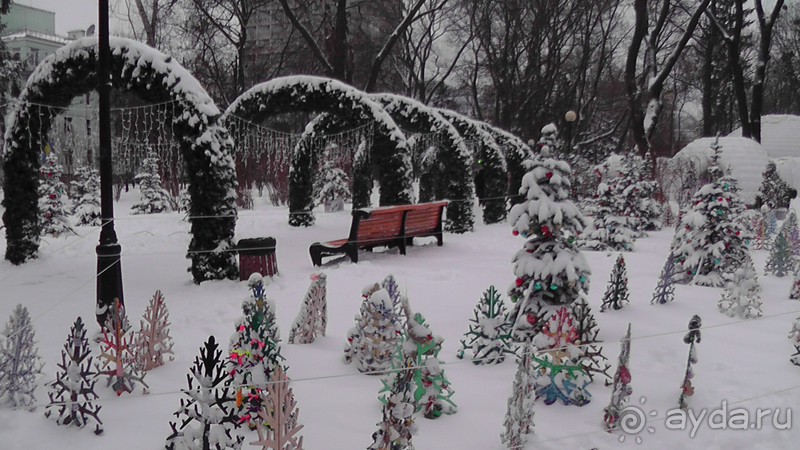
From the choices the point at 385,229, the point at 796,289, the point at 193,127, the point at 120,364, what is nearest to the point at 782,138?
the point at 796,289

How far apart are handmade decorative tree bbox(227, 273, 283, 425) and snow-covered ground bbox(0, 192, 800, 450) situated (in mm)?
232

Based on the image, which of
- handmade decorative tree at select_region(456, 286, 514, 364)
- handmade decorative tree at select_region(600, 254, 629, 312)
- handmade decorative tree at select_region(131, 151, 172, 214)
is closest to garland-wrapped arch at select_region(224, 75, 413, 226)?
handmade decorative tree at select_region(600, 254, 629, 312)

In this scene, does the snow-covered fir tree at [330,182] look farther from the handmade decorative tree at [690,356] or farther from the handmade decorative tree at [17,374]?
the handmade decorative tree at [690,356]

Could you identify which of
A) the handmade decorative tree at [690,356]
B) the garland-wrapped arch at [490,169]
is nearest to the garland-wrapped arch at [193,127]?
the handmade decorative tree at [690,356]

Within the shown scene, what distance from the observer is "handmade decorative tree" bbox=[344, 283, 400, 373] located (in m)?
3.99

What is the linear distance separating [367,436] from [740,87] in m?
22.5

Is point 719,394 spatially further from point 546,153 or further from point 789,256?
point 789,256

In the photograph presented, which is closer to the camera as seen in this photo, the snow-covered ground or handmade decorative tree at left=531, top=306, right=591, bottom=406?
the snow-covered ground

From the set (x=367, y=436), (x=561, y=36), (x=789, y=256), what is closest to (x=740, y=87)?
(x=561, y=36)

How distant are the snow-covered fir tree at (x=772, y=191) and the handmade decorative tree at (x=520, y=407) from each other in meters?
16.6

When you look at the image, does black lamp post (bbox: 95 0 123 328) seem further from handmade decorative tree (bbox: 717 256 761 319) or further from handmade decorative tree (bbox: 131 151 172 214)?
handmade decorative tree (bbox: 131 151 172 214)

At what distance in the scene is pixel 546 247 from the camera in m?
4.75

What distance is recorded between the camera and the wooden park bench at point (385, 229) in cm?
900

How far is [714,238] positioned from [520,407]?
5.85m
